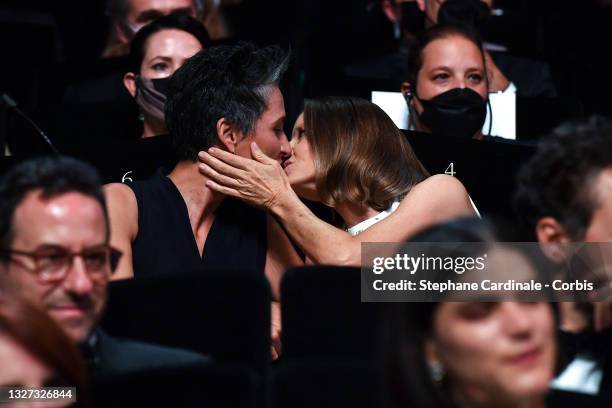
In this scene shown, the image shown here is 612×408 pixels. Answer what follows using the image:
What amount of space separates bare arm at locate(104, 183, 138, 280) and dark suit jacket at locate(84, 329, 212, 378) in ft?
2.38

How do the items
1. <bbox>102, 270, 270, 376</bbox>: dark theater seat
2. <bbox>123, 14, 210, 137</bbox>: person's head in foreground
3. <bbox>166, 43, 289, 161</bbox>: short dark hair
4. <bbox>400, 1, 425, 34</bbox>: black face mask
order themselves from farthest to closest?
<bbox>400, 1, 425, 34</bbox>: black face mask, <bbox>123, 14, 210, 137</bbox>: person's head in foreground, <bbox>166, 43, 289, 161</bbox>: short dark hair, <bbox>102, 270, 270, 376</bbox>: dark theater seat

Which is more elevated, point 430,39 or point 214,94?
point 430,39

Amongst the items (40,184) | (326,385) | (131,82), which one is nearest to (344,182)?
(131,82)

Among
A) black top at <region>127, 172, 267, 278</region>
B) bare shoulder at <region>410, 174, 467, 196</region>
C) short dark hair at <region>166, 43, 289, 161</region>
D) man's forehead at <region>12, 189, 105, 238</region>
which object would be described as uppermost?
short dark hair at <region>166, 43, 289, 161</region>

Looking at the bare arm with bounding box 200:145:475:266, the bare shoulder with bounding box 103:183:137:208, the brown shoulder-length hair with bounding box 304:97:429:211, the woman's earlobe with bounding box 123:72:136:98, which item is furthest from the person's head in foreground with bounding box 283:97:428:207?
the woman's earlobe with bounding box 123:72:136:98

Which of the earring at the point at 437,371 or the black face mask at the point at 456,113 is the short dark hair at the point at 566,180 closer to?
the earring at the point at 437,371

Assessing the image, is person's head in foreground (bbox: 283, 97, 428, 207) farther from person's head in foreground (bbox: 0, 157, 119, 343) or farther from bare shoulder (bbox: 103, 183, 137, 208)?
person's head in foreground (bbox: 0, 157, 119, 343)

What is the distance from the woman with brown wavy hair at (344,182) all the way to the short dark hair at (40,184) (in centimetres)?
93

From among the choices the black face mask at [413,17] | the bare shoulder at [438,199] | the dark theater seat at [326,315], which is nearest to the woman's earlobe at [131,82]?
the bare shoulder at [438,199]

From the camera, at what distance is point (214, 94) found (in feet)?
10.6

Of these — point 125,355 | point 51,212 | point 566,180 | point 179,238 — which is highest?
point 179,238

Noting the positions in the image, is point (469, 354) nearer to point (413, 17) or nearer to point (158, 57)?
point (158, 57)

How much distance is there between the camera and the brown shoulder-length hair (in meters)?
3.26

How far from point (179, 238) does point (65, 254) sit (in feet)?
3.22
